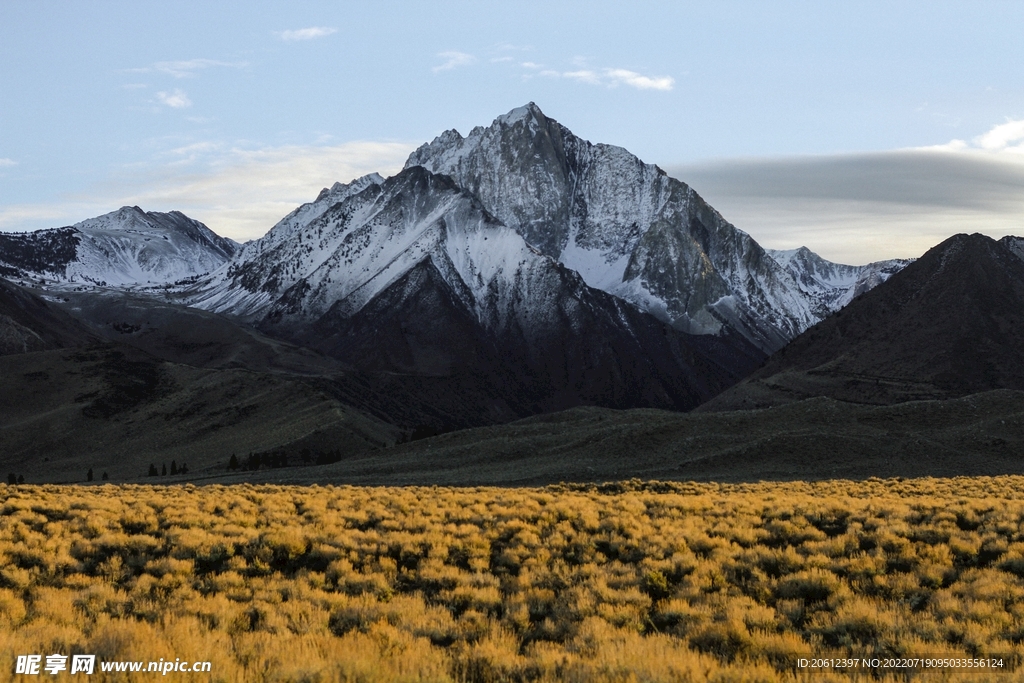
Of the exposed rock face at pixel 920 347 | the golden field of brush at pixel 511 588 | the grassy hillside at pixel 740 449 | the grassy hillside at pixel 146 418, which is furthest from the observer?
the exposed rock face at pixel 920 347

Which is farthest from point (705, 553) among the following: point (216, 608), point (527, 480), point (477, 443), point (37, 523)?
point (477, 443)

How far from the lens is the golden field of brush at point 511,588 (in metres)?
12.5

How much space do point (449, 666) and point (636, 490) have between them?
30.2 m

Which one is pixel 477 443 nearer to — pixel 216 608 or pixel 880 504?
pixel 880 504

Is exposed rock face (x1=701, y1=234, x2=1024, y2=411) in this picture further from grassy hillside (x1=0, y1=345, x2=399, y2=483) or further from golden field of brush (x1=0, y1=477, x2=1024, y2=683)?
golden field of brush (x1=0, y1=477, x2=1024, y2=683)

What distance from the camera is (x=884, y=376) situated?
16638cm

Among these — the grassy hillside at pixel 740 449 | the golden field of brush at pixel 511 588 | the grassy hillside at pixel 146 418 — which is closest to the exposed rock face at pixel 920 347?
the grassy hillside at pixel 740 449

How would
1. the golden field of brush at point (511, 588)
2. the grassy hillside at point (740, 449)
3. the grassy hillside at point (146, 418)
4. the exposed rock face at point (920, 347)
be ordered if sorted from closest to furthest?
the golden field of brush at point (511, 588) < the grassy hillside at point (740, 449) < the grassy hillside at point (146, 418) < the exposed rock face at point (920, 347)

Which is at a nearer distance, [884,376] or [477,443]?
[477,443]

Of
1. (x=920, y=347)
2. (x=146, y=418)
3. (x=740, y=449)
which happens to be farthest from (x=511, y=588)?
(x=920, y=347)

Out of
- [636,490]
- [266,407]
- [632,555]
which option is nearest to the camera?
[632,555]

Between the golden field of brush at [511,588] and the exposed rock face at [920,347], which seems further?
the exposed rock face at [920,347]

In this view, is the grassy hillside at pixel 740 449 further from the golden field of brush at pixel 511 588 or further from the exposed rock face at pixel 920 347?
the exposed rock face at pixel 920 347

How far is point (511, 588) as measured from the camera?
17.3 metres
